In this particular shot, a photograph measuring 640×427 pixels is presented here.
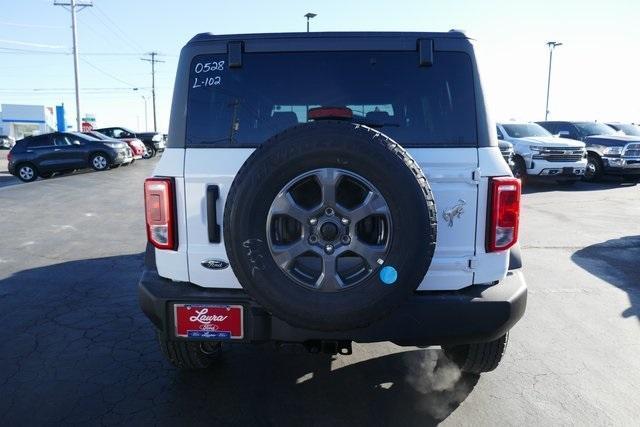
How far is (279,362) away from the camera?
3605 mm

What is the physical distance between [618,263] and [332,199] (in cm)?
559

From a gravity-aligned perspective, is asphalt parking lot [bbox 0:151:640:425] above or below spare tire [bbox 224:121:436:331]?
below

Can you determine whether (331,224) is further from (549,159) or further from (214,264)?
(549,159)

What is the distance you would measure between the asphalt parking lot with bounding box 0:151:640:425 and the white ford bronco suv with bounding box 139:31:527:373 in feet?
1.99

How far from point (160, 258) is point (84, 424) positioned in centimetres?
103

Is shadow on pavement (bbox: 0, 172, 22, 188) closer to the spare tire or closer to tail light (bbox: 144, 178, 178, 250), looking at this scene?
tail light (bbox: 144, 178, 178, 250)

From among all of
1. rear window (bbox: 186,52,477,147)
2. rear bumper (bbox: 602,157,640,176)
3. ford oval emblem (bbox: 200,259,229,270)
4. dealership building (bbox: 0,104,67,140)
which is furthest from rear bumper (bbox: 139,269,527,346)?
dealership building (bbox: 0,104,67,140)

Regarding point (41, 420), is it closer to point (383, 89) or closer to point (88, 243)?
point (383, 89)

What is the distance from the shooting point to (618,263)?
21.0 feet

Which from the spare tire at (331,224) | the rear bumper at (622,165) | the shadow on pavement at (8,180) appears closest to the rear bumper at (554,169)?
the rear bumper at (622,165)

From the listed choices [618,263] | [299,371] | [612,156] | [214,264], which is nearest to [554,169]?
[612,156]

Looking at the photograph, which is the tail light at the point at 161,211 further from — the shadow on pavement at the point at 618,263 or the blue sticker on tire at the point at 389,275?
the shadow on pavement at the point at 618,263

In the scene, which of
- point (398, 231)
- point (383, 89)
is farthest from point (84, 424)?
point (383, 89)

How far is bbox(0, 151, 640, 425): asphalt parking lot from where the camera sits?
9.59 feet
